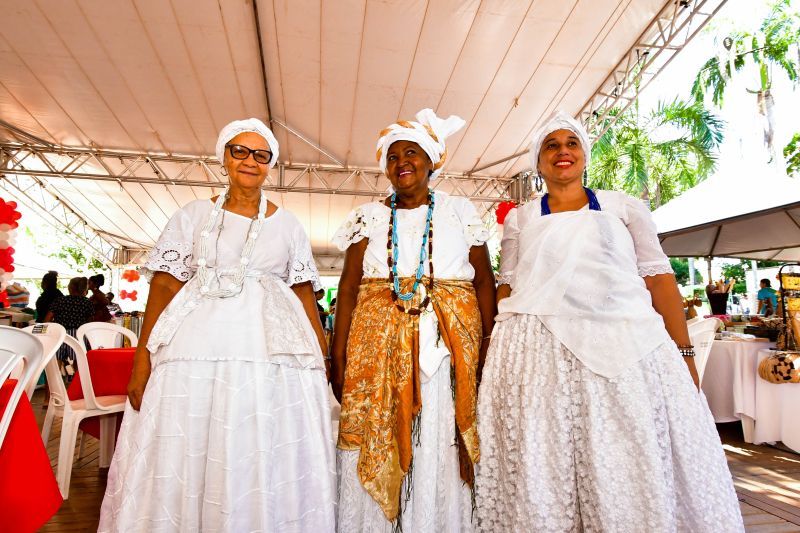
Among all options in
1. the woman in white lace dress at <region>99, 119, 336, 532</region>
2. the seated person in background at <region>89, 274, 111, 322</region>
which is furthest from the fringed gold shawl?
the seated person in background at <region>89, 274, 111, 322</region>

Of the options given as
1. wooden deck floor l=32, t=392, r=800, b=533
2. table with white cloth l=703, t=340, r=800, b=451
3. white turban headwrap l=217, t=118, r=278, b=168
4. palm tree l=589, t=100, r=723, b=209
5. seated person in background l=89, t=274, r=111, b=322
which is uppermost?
palm tree l=589, t=100, r=723, b=209

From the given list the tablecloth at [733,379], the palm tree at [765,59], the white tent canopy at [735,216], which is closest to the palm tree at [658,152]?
the palm tree at [765,59]

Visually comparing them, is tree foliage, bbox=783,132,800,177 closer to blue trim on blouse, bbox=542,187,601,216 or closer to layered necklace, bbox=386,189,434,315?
blue trim on blouse, bbox=542,187,601,216

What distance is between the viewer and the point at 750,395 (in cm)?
426

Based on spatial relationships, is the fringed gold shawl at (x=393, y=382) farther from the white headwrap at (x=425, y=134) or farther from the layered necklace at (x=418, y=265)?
the white headwrap at (x=425, y=134)

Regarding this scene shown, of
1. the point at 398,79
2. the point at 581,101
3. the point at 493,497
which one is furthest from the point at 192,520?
the point at 581,101

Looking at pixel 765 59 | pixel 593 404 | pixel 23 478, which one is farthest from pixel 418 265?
pixel 765 59

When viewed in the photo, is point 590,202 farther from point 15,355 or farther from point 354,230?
point 15,355

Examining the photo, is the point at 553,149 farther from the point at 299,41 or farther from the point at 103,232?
the point at 103,232

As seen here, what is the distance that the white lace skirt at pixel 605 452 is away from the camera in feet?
4.76

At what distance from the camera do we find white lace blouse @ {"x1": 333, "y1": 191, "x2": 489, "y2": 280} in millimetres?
1948

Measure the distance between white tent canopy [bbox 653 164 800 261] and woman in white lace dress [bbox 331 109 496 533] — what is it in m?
4.34

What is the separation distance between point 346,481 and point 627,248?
4.32 feet

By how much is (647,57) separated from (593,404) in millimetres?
5687
